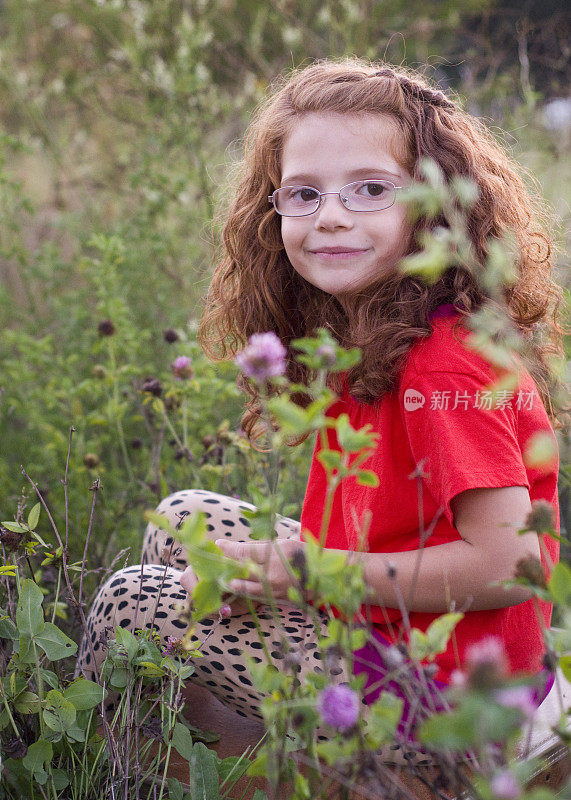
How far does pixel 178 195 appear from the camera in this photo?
2.73m

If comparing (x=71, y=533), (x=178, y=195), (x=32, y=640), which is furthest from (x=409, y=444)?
(x=178, y=195)

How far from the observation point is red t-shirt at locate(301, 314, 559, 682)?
103 cm

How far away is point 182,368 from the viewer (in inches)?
69.1

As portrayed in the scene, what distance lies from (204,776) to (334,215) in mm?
819

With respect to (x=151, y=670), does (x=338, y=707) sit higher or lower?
higher

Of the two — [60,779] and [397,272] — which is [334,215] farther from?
[60,779]

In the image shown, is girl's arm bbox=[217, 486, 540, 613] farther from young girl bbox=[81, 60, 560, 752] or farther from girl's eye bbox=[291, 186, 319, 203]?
girl's eye bbox=[291, 186, 319, 203]

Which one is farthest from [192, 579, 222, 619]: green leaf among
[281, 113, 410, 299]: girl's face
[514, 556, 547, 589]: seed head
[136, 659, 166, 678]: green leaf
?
[281, 113, 410, 299]: girl's face

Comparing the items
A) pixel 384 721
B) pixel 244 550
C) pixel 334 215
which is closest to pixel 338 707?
pixel 384 721

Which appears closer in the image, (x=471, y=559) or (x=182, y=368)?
(x=471, y=559)

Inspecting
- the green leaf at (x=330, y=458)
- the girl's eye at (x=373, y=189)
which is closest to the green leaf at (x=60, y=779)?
the green leaf at (x=330, y=458)

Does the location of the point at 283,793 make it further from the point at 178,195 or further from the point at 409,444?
the point at 178,195

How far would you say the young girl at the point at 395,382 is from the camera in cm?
105
